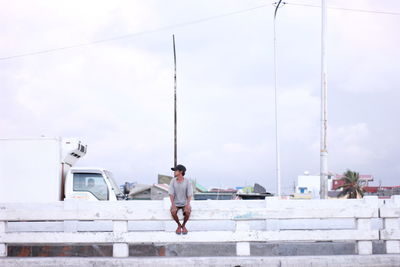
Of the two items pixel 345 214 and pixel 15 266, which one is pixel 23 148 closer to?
pixel 15 266

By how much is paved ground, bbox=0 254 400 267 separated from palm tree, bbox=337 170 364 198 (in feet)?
251

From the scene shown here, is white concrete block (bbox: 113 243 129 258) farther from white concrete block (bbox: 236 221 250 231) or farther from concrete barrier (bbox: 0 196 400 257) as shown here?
white concrete block (bbox: 236 221 250 231)

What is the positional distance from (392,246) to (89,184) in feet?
34.4

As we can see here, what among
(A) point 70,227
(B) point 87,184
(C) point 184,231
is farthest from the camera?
(B) point 87,184

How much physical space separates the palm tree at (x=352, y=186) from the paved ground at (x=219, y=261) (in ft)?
251

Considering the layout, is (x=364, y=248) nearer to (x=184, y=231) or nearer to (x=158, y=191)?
(x=184, y=231)

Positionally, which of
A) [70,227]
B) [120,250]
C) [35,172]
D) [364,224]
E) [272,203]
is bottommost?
[120,250]

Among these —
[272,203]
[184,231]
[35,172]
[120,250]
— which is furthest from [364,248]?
[35,172]

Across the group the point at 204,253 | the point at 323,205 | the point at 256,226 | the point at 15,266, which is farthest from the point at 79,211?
the point at 323,205

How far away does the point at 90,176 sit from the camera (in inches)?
735

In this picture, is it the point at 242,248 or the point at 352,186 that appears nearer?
the point at 242,248

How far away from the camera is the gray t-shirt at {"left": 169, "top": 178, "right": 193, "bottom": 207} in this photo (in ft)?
35.9

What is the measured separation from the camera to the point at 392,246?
11.0m

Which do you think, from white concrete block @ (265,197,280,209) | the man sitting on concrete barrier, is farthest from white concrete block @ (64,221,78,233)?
white concrete block @ (265,197,280,209)
